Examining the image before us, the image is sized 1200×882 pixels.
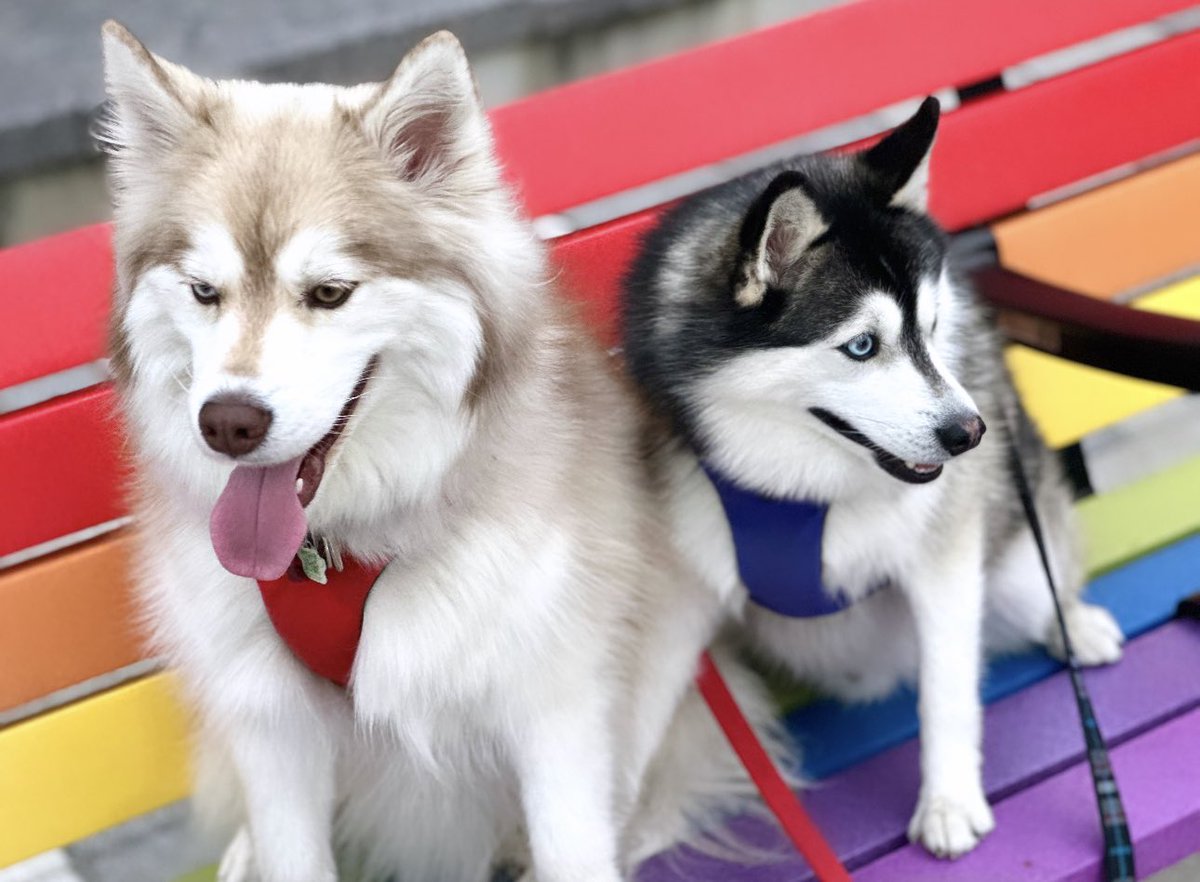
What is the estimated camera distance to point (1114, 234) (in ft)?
8.64

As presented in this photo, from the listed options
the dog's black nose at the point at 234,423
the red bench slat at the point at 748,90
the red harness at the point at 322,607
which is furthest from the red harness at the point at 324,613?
the red bench slat at the point at 748,90

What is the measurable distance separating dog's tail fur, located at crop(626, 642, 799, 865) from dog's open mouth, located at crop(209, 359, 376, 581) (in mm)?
820

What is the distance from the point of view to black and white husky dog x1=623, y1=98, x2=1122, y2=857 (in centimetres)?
174

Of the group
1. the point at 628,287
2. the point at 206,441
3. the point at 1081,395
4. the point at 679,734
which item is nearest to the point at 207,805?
the point at 679,734

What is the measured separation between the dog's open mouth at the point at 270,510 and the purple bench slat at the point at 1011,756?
84 cm

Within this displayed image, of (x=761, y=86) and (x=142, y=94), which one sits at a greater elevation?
(x=142, y=94)

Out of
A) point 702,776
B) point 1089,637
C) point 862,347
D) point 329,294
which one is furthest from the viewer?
point 1089,637

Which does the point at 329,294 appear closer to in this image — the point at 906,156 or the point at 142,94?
the point at 142,94

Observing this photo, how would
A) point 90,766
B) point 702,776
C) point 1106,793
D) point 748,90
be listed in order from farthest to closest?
point 748,90
point 702,776
point 90,766
point 1106,793

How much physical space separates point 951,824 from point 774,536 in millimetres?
499

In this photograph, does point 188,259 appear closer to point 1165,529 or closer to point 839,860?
point 839,860

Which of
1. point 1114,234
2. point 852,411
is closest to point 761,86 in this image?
point 1114,234

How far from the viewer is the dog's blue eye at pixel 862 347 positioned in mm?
1736

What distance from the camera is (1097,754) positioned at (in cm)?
192
